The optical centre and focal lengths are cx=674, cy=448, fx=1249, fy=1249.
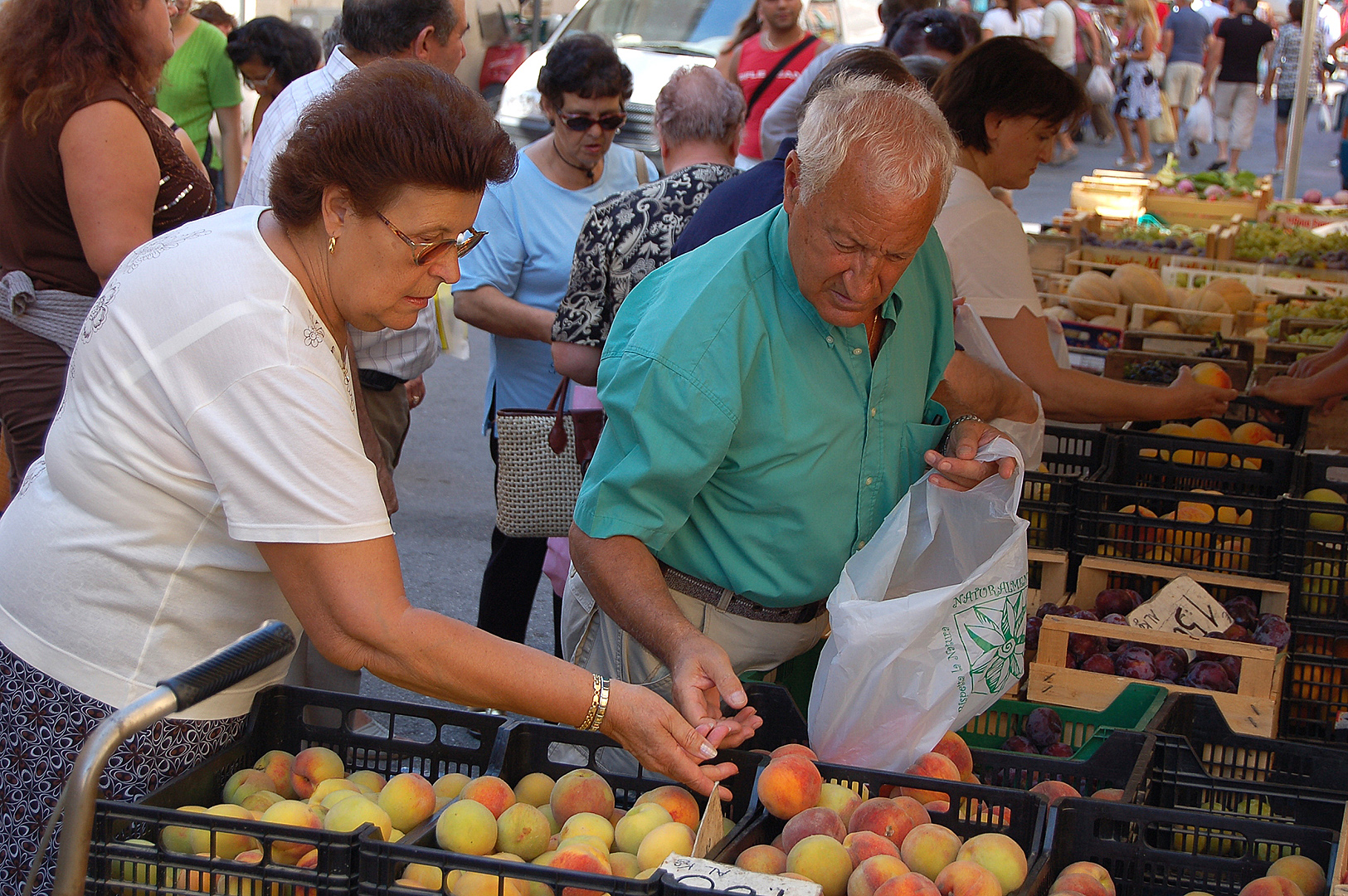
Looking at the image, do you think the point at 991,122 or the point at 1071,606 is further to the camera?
the point at 991,122

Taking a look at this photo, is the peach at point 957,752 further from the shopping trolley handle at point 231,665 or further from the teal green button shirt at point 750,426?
the shopping trolley handle at point 231,665

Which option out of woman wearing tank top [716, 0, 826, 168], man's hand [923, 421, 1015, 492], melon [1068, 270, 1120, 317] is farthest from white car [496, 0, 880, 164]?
man's hand [923, 421, 1015, 492]

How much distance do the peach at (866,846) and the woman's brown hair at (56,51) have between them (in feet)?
6.94

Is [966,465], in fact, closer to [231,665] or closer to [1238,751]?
[1238,751]

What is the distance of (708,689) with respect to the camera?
1675 mm

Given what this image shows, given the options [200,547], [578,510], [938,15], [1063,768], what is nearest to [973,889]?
[1063,768]

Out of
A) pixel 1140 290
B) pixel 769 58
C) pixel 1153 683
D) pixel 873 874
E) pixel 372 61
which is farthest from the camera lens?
pixel 769 58

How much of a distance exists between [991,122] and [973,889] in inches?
74.8

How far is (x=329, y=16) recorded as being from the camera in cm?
1143

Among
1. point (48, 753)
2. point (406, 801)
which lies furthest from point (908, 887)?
point (48, 753)

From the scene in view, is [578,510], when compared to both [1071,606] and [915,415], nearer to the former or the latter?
[915,415]

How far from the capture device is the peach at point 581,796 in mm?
1556

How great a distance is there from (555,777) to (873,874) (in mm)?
453

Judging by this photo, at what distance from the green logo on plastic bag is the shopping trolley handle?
1033 mm
